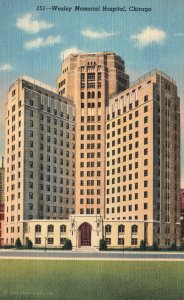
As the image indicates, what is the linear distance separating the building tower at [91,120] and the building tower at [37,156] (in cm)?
203

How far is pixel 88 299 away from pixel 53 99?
81.8m

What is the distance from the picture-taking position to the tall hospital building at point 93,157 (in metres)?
89.9

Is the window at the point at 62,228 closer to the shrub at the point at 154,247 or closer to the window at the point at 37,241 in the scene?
the window at the point at 37,241

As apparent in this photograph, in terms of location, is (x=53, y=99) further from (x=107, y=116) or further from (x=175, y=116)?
(x=175, y=116)

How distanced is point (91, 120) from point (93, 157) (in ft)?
26.2

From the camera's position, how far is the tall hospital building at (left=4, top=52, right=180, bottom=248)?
8988 centimetres

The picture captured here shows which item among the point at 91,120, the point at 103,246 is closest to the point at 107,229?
the point at 103,246

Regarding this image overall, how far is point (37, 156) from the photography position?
9781 centimetres

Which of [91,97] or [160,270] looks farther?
[91,97]

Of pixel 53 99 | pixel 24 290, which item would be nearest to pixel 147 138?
pixel 53 99

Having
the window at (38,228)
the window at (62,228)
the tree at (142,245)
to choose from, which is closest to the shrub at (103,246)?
the tree at (142,245)

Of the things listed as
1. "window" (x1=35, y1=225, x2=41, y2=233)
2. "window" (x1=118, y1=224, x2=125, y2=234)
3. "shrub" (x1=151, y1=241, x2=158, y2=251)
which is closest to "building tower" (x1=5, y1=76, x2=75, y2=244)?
"window" (x1=35, y1=225, x2=41, y2=233)

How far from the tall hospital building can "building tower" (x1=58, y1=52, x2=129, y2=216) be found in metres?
0.21

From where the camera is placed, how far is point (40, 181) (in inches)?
3863
